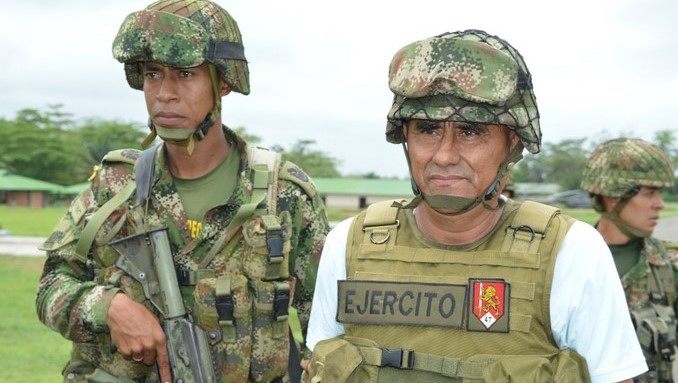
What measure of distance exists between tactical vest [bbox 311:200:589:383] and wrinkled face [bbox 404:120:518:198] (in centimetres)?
17

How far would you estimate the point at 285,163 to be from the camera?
142 inches

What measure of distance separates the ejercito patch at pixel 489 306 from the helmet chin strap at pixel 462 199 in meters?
0.22

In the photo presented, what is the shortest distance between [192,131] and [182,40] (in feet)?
1.17

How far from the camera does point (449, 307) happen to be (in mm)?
2463

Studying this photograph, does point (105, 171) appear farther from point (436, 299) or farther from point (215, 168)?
point (436, 299)

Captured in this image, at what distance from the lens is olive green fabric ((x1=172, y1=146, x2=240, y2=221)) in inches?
135

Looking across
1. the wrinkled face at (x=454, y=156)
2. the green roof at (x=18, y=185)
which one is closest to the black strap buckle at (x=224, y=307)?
the wrinkled face at (x=454, y=156)

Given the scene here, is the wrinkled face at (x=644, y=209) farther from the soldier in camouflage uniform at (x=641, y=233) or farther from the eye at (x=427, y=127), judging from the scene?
the eye at (x=427, y=127)


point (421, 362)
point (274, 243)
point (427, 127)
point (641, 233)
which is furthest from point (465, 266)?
point (641, 233)

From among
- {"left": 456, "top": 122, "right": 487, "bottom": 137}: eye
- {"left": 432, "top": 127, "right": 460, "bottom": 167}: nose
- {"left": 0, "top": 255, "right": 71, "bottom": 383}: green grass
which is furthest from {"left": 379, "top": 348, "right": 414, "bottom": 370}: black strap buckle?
{"left": 0, "top": 255, "right": 71, "bottom": 383}: green grass

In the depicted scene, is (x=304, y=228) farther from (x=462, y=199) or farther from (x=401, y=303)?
(x=462, y=199)

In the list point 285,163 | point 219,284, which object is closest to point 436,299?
point 219,284

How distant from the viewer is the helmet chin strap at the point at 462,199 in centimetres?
245

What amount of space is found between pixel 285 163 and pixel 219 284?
24.9 inches
